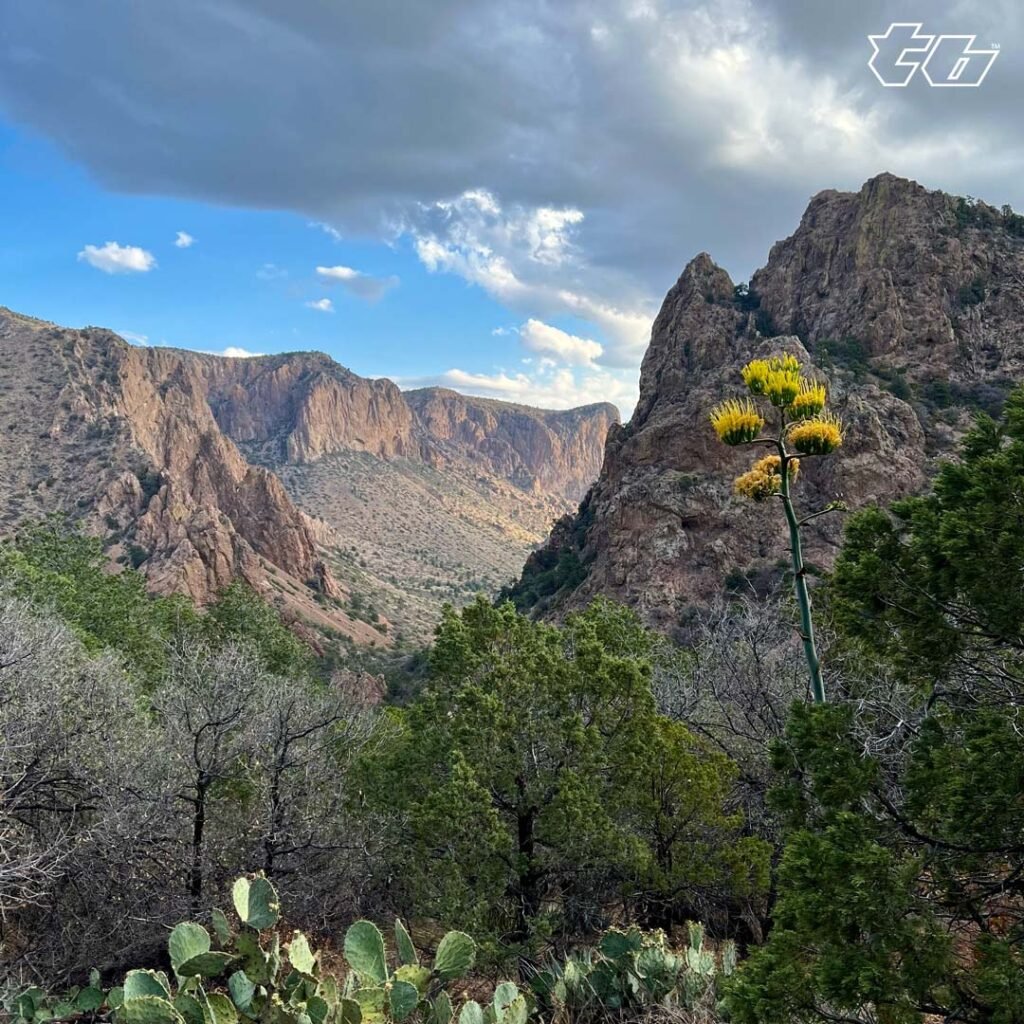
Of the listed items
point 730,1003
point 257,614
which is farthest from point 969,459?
point 257,614

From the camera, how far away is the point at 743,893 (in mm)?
7977

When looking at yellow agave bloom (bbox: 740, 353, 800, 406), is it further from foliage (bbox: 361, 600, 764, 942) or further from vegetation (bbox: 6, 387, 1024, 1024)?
foliage (bbox: 361, 600, 764, 942)

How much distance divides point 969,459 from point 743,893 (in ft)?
20.0

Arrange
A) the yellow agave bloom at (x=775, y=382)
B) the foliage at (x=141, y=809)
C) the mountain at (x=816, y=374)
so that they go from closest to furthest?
the yellow agave bloom at (x=775, y=382) < the foliage at (x=141, y=809) < the mountain at (x=816, y=374)

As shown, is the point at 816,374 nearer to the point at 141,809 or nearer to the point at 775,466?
the point at 775,466

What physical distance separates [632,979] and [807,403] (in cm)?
519

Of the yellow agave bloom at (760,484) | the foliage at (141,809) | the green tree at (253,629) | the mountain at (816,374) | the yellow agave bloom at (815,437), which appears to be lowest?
the green tree at (253,629)

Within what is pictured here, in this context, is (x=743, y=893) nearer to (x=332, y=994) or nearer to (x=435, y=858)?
(x=435, y=858)

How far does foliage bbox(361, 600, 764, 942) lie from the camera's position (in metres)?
7.63

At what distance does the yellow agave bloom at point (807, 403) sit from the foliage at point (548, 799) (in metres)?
4.63

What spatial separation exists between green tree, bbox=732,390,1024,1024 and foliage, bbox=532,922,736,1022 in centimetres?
215

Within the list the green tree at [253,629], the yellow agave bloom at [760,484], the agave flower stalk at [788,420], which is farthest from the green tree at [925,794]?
the green tree at [253,629]

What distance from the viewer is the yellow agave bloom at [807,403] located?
4.47 m

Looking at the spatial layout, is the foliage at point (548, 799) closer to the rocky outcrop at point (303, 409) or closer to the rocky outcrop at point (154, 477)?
the rocky outcrop at point (154, 477)
